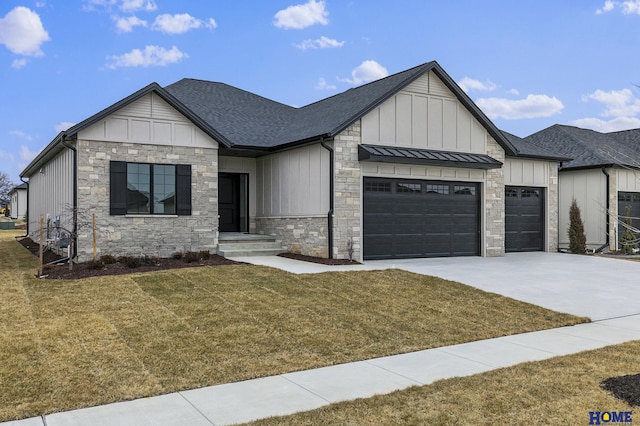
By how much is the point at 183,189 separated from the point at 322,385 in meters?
10.3

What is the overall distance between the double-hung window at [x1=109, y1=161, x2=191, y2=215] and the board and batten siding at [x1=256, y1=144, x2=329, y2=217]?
3.19 m

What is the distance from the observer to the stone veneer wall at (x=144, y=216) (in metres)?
13.4

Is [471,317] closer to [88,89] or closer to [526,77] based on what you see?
[526,77]

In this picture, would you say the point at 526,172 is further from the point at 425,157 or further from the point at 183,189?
the point at 183,189

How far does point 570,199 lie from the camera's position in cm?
2280

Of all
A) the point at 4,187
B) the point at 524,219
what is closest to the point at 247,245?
the point at 524,219

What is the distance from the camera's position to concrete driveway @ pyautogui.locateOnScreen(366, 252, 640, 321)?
33.0ft

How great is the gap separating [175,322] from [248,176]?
10.9m

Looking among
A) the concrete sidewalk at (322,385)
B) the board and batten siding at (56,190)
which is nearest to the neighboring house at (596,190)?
the concrete sidewalk at (322,385)

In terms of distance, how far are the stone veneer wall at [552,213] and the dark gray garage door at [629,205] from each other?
166 inches

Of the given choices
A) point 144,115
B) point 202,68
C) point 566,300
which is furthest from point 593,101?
point 202,68

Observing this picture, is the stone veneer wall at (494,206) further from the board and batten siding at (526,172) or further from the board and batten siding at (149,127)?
the board and batten siding at (149,127)

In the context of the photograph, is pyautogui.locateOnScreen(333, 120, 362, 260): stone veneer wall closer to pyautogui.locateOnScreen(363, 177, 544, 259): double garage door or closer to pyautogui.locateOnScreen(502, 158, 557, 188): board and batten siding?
pyautogui.locateOnScreen(363, 177, 544, 259): double garage door

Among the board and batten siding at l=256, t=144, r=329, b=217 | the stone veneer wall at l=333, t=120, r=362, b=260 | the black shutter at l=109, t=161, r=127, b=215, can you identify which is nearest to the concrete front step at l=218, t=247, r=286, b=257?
the board and batten siding at l=256, t=144, r=329, b=217
